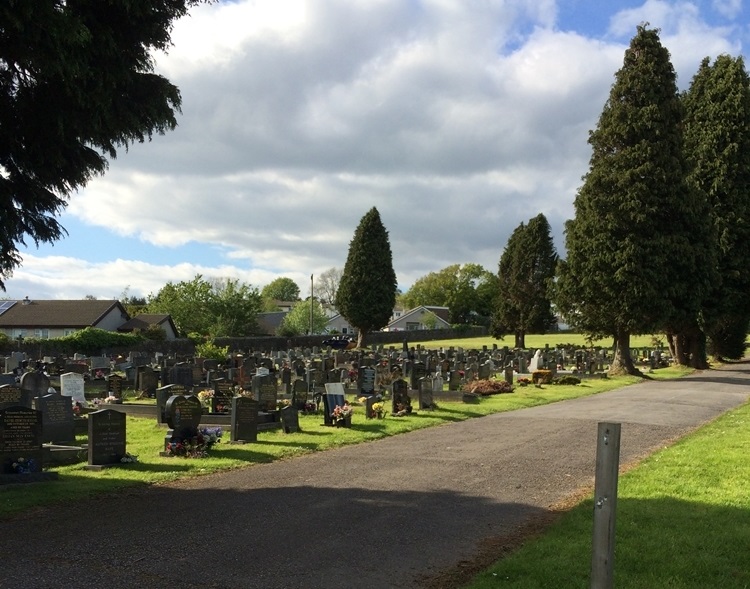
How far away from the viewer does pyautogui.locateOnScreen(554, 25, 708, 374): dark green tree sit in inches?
1398

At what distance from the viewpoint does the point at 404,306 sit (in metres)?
147

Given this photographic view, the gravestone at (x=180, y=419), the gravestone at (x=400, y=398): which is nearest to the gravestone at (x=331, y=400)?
the gravestone at (x=400, y=398)

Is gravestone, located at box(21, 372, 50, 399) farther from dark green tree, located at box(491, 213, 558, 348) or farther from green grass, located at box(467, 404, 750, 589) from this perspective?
dark green tree, located at box(491, 213, 558, 348)

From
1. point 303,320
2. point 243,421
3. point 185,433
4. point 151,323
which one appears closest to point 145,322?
point 151,323

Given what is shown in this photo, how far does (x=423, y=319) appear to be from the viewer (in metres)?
124

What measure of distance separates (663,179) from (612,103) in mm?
4686

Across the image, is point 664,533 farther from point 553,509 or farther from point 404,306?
point 404,306

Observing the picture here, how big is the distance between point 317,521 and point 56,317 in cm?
6547

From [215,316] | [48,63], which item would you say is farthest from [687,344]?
[48,63]

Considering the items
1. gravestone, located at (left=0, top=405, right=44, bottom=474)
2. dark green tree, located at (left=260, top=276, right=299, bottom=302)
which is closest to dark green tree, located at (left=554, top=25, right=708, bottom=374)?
gravestone, located at (left=0, top=405, right=44, bottom=474)

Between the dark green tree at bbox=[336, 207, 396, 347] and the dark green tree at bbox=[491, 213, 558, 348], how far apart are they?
39.6 ft

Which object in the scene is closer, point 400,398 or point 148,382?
point 400,398

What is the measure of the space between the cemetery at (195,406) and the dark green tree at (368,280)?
42.2 metres

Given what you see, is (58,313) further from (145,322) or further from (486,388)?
(486,388)
